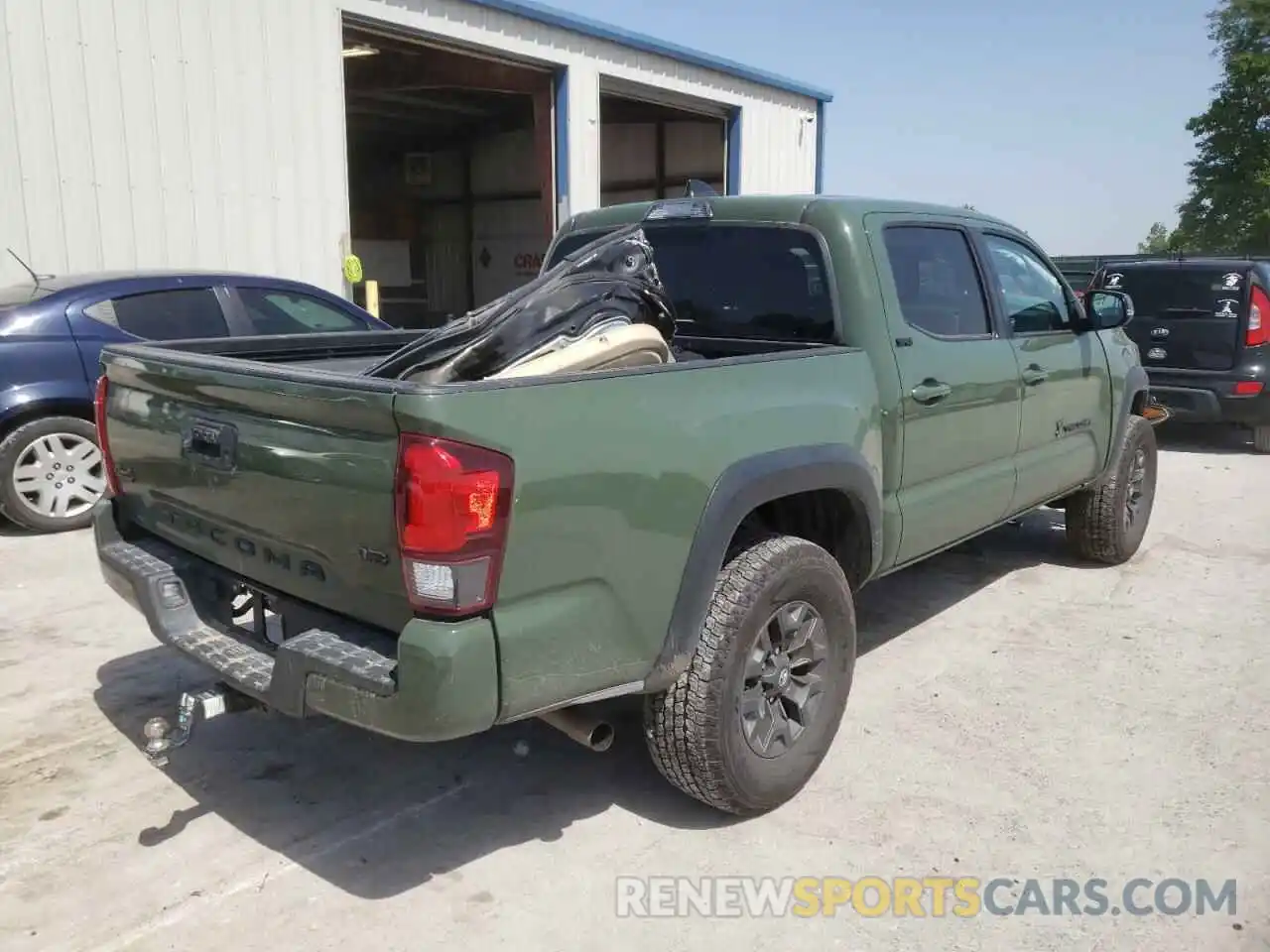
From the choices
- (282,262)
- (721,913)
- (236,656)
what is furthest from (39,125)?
(721,913)

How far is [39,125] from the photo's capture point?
778 cm

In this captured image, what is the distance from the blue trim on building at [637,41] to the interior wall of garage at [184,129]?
0.14 m

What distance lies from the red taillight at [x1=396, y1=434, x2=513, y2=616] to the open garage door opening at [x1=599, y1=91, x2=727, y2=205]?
602 inches

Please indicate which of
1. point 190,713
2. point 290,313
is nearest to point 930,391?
point 190,713

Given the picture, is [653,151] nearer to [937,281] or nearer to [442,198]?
[442,198]

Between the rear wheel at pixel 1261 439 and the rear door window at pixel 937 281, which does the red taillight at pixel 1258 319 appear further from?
the rear door window at pixel 937 281

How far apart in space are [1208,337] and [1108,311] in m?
5.13

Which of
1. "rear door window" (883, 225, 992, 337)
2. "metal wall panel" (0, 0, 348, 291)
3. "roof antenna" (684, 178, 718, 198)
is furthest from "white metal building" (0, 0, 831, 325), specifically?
"rear door window" (883, 225, 992, 337)

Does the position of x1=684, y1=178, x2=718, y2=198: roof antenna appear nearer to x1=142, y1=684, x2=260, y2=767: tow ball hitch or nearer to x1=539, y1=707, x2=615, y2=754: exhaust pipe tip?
x1=539, y1=707, x2=615, y2=754: exhaust pipe tip

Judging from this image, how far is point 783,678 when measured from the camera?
323 cm

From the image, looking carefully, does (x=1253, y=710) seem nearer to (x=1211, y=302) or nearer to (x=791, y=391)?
(x=791, y=391)

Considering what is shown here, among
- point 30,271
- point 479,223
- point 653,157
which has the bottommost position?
point 30,271

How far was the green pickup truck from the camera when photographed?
2.38 metres

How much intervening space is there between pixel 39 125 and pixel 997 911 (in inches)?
326
